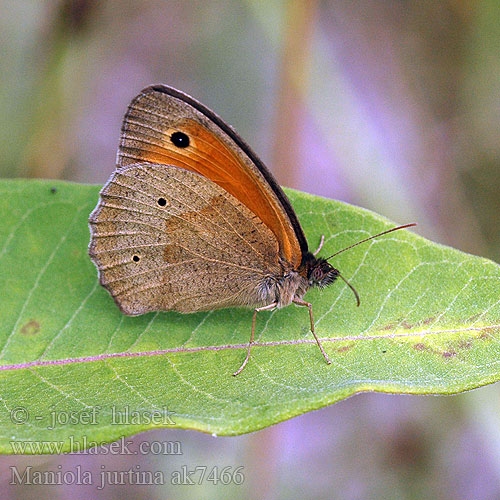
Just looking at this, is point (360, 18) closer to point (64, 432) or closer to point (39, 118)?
point (39, 118)

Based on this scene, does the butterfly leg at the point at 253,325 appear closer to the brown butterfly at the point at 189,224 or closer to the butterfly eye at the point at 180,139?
the brown butterfly at the point at 189,224

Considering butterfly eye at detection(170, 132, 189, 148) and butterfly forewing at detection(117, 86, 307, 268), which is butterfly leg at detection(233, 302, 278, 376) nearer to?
butterfly forewing at detection(117, 86, 307, 268)

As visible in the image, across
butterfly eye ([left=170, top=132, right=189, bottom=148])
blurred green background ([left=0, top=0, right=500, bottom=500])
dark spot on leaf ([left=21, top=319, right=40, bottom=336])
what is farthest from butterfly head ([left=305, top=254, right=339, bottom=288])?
blurred green background ([left=0, top=0, right=500, bottom=500])

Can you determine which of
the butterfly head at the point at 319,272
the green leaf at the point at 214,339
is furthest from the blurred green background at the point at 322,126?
the butterfly head at the point at 319,272

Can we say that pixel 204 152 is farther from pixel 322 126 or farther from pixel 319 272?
pixel 322 126


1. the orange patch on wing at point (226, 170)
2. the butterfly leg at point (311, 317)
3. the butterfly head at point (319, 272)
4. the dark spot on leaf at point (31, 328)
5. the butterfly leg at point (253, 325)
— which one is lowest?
the dark spot on leaf at point (31, 328)
